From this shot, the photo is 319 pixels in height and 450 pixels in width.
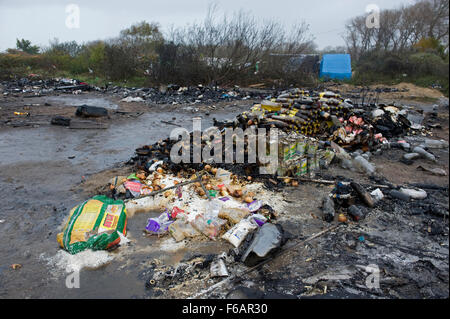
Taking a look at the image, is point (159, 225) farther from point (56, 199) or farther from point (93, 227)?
point (56, 199)

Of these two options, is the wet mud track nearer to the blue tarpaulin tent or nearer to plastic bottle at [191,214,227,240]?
plastic bottle at [191,214,227,240]

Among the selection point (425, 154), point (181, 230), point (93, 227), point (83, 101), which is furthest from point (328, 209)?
point (83, 101)

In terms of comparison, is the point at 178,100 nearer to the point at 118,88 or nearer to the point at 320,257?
the point at 118,88

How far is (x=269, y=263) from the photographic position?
8.96 ft

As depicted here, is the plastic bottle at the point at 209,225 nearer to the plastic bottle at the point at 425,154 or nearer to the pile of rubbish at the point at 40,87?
the plastic bottle at the point at 425,154

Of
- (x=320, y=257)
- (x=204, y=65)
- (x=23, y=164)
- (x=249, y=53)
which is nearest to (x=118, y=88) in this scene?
(x=204, y=65)

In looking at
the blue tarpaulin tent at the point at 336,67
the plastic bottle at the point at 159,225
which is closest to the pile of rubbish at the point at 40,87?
the plastic bottle at the point at 159,225

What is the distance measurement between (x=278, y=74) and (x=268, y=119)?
1321 centimetres

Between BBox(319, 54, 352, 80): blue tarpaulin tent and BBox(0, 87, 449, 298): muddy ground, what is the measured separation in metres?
15.7

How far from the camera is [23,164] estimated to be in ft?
18.3

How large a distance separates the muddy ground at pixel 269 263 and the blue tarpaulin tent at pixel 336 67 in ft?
51.4

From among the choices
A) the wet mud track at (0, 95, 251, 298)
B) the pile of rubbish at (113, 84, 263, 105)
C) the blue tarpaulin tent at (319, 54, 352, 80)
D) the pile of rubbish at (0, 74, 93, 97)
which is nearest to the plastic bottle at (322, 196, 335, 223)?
the wet mud track at (0, 95, 251, 298)

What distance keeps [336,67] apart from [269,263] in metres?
20.1

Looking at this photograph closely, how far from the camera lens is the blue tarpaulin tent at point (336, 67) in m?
19.5
